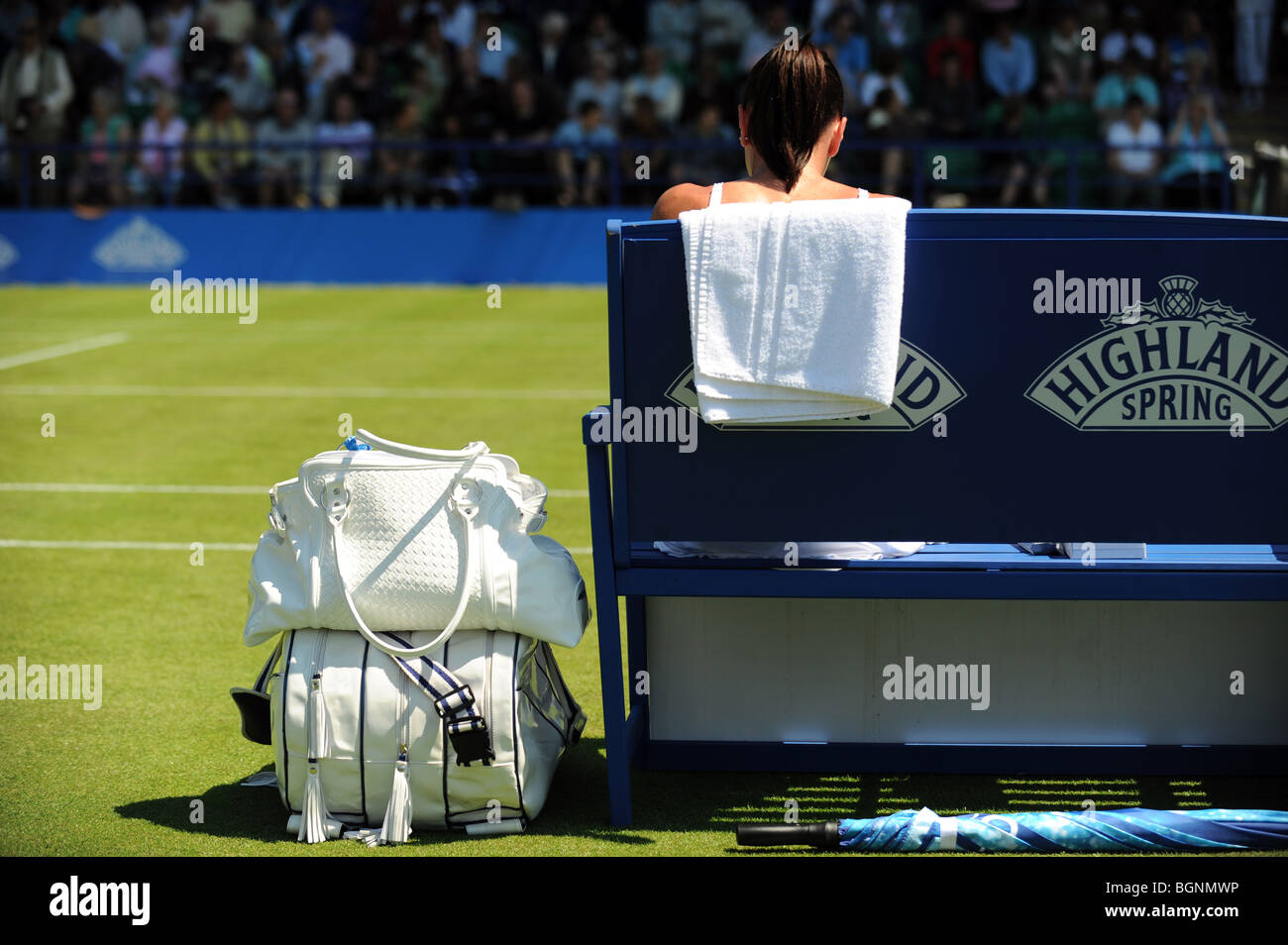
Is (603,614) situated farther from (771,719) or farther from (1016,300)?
(1016,300)

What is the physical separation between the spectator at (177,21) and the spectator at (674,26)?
6.42m

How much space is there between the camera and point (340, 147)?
61.5 ft

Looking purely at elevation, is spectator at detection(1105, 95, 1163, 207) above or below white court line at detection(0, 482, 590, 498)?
above

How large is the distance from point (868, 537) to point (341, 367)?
892 cm

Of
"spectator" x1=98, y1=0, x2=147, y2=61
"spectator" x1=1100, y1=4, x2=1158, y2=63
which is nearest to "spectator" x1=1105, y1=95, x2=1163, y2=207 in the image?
"spectator" x1=1100, y1=4, x2=1158, y2=63

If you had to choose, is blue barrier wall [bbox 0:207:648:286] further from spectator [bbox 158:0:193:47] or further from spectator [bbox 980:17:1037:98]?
spectator [bbox 980:17:1037:98]

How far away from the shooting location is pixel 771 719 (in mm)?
3975

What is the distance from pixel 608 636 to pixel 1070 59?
17.9 m

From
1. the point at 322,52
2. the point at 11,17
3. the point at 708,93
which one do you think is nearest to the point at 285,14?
the point at 322,52

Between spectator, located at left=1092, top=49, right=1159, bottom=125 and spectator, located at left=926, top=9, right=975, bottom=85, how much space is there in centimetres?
161

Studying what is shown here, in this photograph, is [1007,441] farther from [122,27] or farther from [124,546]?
[122,27]

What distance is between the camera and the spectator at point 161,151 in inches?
758

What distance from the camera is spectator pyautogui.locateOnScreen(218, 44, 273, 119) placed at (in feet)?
69.6

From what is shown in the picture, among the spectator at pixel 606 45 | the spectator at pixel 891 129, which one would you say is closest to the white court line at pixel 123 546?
the spectator at pixel 891 129
